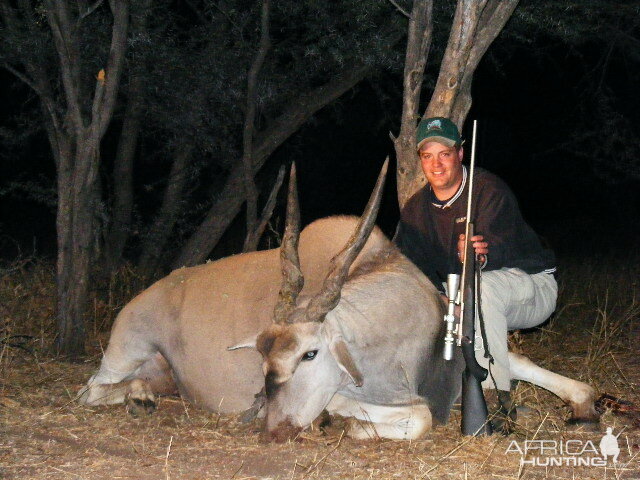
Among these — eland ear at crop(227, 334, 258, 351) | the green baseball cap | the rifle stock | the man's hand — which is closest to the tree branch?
eland ear at crop(227, 334, 258, 351)

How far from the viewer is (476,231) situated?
175 inches

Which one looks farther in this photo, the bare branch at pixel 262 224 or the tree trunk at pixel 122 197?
the tree trunk at pixel 122 197

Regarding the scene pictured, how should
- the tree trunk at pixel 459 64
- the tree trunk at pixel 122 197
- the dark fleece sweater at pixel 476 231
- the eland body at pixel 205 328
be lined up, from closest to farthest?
the dark fleece sweater at pixel 476 231, the eland body at pixel 205 328, the tree trunk at pixel 459 64, the tree trunk at pixel 122 197

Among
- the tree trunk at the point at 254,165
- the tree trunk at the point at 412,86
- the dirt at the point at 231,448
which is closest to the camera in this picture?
the dirt at the point at 231,448

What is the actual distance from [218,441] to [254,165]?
4749 millimetres

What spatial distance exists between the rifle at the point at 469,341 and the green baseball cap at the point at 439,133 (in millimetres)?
444

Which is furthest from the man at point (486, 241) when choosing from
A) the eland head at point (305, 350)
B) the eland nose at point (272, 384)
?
the eland nose at point (272, 384)

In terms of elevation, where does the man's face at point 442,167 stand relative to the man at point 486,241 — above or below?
above

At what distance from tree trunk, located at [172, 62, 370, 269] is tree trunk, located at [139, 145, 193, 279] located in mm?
252

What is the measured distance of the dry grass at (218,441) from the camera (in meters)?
3.51

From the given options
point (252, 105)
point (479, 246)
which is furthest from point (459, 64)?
point (252, 105)

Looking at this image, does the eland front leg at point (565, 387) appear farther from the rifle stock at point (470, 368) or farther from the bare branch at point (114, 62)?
the bare branch at point (114, 62)

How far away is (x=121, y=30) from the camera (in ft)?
18.5

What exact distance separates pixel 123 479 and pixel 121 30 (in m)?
3.20
